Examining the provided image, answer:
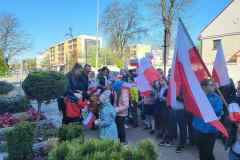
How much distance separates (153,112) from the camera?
9.52 meters

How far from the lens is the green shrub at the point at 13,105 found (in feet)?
36.5

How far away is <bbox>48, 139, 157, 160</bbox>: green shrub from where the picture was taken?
3184 millimetres

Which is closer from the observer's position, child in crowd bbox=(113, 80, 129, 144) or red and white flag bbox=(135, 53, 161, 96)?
child in crowd bbox=(113, 80, 129, 144)

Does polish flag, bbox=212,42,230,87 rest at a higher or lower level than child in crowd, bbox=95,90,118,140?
higher

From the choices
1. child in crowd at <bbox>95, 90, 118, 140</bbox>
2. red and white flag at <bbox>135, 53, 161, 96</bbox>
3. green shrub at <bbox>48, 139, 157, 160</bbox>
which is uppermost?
red and white flag at <bbox>135, 53, 161, 96</bbox>

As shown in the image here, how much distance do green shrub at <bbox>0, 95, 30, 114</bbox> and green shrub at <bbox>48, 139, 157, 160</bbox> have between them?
8.23 m

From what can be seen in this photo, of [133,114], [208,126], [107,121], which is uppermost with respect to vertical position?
[208,126]

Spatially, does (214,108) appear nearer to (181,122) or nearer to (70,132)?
(181,122)

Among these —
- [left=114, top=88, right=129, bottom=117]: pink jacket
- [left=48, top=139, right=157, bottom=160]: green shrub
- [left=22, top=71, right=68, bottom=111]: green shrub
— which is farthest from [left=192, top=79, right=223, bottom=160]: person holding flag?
[left=22, top=71, right=68, bottom=111]: green shrub

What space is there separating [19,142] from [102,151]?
2.86 m

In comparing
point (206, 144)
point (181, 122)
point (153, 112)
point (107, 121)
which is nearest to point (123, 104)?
point (107, 121)

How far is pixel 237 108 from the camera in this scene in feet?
16.5

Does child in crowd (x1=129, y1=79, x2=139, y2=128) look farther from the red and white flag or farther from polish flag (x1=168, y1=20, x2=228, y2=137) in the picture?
polish flag (x1=168, y1=20, x2=228, y2=137)

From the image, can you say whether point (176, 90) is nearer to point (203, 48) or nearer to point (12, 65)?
point (203, 48)
